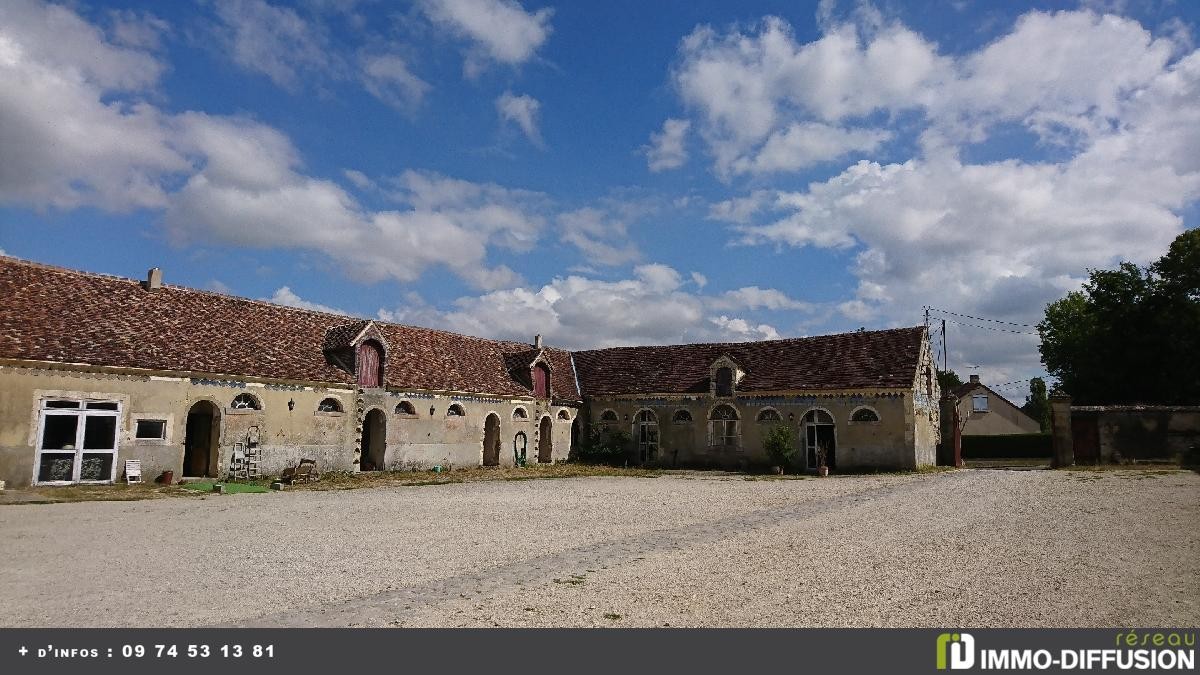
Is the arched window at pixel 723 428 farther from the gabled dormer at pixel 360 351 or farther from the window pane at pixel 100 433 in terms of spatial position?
the window pane at pixel 100 433

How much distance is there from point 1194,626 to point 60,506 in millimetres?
18187

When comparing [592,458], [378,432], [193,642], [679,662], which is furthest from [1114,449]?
[193,642]

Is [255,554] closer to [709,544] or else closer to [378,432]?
[709,544]

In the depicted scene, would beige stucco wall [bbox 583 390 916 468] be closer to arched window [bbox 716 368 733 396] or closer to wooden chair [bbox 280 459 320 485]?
arched window [bbox 716 368 733 396]

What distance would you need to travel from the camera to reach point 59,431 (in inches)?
699

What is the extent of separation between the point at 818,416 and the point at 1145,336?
18054mm

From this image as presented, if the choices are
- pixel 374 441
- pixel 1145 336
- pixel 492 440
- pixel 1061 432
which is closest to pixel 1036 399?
pixel 1145 336

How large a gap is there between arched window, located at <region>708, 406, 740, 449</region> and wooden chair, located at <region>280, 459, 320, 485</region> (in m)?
15.9

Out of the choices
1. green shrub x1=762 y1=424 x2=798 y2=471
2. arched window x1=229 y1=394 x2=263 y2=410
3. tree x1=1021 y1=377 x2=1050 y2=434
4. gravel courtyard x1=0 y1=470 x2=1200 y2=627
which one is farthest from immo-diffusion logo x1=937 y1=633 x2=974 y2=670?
tree x1=1021 y1=377 x2=1050 y2=434

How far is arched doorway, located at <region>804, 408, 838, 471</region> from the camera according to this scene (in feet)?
93.0

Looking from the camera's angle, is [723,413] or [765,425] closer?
[765,425]

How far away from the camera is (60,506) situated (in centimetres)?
1463

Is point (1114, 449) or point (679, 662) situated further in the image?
point (1114, 449)

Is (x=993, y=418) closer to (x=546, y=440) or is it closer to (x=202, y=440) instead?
(x=546, y=440)
